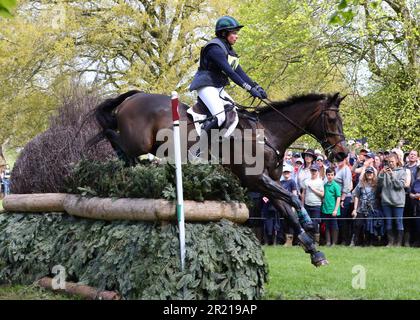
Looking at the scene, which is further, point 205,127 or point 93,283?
point 205,127

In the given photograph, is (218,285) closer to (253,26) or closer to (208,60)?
(208,60)

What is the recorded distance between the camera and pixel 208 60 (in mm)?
9438

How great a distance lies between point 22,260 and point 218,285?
330 cm

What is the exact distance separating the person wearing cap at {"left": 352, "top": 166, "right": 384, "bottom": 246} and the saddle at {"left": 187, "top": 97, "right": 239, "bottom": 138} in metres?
5.36

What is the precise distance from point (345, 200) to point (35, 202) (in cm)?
740

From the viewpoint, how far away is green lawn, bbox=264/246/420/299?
7684 mm

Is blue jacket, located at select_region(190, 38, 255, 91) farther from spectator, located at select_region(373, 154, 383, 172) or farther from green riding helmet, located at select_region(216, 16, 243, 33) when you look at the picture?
spectator, located at select_region(373, 154, 383, 172)

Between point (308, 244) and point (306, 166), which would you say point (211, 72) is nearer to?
point (308, 244)

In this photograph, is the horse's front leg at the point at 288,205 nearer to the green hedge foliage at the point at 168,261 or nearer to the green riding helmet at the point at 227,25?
the green hedge foliage at the point at 168,261

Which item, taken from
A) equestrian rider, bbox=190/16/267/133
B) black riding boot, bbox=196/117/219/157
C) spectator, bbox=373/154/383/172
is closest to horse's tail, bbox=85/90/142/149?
equestrian rider, bbox=190/16/267/133

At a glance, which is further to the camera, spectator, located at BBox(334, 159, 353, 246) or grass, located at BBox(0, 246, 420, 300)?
spectator, located at BBox(334, 159, 353, 246)

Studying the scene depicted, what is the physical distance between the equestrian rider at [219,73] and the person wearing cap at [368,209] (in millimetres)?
5267

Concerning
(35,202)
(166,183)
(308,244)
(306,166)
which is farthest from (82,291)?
(306,166)
